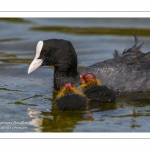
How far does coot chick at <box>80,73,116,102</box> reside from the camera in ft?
26.6

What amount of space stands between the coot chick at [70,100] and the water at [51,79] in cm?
9

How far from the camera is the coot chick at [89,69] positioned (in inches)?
344

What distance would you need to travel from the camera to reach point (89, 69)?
9000mm

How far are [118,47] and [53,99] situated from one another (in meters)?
3.43

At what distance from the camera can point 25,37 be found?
12297 millimetres

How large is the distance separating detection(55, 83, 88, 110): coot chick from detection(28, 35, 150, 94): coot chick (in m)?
1.05

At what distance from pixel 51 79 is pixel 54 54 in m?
1.16

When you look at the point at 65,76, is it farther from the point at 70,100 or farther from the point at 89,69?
the point at 70,100

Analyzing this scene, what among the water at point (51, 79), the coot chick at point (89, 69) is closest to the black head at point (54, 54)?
the coot chick at point (89, 69)

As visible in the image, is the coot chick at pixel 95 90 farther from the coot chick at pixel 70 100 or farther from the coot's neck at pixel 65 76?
the coot's neck at pixel 65 76

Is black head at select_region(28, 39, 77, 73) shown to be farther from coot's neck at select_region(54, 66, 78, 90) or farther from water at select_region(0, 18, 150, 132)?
water at select_region(0, 18, 150, 132)

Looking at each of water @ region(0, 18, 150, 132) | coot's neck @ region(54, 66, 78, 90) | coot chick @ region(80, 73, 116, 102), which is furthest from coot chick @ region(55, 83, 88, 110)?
coot's neck @ region(54, 66, 78, 90)

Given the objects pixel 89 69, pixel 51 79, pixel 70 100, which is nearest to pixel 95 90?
pixel 70 100
